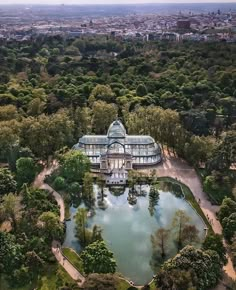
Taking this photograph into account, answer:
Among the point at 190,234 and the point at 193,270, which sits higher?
the point at 193,270

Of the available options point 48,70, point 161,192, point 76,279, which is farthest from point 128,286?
point 48,70

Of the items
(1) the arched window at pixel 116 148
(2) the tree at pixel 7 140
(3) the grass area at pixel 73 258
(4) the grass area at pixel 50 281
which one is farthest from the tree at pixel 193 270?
(2) the tree at pixel 7 140

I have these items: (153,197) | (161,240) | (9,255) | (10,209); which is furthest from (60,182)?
(161,240)

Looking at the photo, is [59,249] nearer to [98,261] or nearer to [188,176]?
[98,261]

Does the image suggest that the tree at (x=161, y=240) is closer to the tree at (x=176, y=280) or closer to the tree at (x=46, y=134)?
the tree at (x=176, y=280)

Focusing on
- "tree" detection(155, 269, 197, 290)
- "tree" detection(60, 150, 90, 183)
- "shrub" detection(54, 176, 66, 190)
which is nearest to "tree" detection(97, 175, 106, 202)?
"tree" detection(60, 150, 90, 183)

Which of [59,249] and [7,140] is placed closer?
[59,249]
